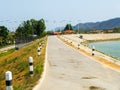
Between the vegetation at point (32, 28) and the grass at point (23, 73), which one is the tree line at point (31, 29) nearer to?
the vegetation at point (32, 28)

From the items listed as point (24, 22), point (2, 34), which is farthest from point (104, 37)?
point (2, 34)

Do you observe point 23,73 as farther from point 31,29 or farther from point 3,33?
point 31,29

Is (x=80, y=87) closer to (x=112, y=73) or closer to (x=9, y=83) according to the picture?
(x=9, y=83)

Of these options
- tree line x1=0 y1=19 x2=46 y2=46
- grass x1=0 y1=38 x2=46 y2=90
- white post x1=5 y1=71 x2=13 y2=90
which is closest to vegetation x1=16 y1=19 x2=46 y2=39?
tree line x1=0 y1=19 x2=46 y2=46

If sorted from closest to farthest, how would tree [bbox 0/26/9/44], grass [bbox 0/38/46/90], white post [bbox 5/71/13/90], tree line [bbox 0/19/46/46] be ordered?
white post [bbox 5/71/13/90] < grass [bbox 0/38/46/90] < tree [bbox 0/26/9/44] < tree line [bbox 0/19/46/46]

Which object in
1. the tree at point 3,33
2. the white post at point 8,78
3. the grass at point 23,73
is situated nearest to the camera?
the white post at point 8,78

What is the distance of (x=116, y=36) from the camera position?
158m

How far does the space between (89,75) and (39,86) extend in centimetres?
376

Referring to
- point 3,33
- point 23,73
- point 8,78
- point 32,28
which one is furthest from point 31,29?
point 8,78

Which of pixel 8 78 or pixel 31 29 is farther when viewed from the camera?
pixel 31 29

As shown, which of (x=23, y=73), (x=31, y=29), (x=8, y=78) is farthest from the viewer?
(x=31, y=29)

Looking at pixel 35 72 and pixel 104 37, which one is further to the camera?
pixel 104 37

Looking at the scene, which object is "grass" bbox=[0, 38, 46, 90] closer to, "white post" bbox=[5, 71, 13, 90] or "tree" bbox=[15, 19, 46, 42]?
"white post" bbox=[5, 71, 13, 90]

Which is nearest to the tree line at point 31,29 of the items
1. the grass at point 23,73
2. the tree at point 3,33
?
the tree at point 3,33
